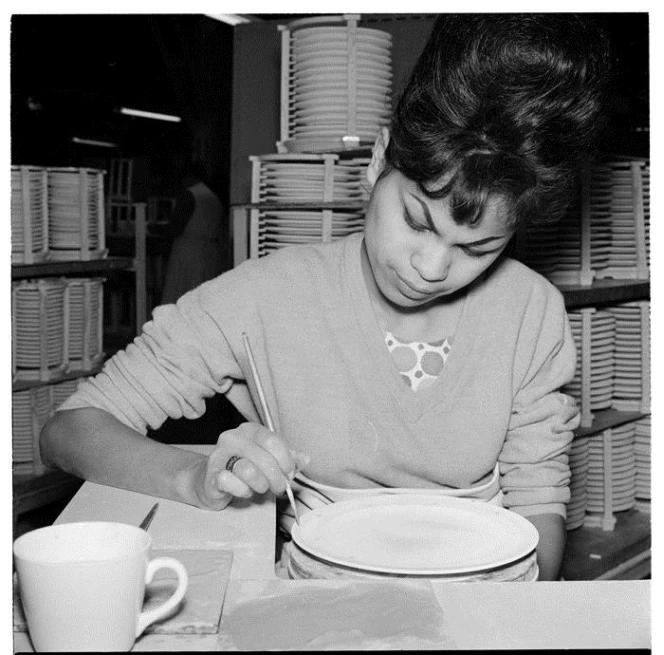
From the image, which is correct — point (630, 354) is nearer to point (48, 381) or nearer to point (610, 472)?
point (610, 472)

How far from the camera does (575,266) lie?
2.88 m

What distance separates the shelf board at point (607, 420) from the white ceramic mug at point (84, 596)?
250cm

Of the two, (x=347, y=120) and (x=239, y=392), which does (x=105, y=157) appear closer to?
(x=347, y=120)

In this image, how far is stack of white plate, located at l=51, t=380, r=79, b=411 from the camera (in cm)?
360

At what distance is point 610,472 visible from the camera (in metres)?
3.12

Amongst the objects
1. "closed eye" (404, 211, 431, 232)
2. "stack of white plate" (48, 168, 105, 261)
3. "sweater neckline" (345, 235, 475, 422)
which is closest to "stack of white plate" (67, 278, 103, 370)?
"stack of white plate" (48, 168, 105, 261)

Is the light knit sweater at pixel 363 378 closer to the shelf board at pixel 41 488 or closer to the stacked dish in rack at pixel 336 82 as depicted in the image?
the stacked dish in rack at pixel 336 82

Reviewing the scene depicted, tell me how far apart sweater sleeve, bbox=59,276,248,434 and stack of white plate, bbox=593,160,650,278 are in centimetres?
205

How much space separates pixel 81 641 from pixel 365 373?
89 cm

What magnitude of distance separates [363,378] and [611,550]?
190 centimetres

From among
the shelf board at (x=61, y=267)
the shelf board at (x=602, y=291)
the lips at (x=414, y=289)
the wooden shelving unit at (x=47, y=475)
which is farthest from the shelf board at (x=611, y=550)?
the shelf board at (x=61, y=267)

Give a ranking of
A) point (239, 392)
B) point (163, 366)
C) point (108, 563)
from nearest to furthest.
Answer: point (108, 563), point (163, 366), point (239, 392)

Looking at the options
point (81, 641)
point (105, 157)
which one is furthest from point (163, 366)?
point (105, 157)
